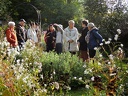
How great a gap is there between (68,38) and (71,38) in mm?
95

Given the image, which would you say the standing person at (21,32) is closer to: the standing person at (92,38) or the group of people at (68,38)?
the group of people at (68,38)

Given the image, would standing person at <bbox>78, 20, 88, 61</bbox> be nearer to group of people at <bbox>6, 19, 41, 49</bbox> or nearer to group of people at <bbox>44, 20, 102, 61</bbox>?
group of people at <bbox>44, 20, 102, 61</bbox>

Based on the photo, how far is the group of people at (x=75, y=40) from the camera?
8320 mm

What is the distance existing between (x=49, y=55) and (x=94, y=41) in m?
1.43

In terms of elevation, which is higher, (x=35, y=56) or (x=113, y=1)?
(x=113, y=1)

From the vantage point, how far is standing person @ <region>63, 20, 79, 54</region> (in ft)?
30.7

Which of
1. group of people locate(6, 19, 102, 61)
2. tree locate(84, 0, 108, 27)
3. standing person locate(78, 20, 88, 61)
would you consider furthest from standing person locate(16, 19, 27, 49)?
tree locate(84, 0, 108, 27)

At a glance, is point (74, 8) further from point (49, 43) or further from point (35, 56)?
point (35, 56)

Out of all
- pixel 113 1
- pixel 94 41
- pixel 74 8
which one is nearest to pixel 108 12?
pixel 113 1

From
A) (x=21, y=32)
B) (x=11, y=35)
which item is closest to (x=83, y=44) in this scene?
(x=21, y=32)

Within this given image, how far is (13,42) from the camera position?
8805 millimetres

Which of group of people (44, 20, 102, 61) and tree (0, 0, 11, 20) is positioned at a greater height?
tree (0, 0, 11, 20)

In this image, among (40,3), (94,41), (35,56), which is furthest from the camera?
(40,3)

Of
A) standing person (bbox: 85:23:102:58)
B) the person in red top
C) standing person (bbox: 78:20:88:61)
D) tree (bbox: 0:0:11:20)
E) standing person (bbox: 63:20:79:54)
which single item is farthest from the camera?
tree (bbox: 0:0:11:20)
